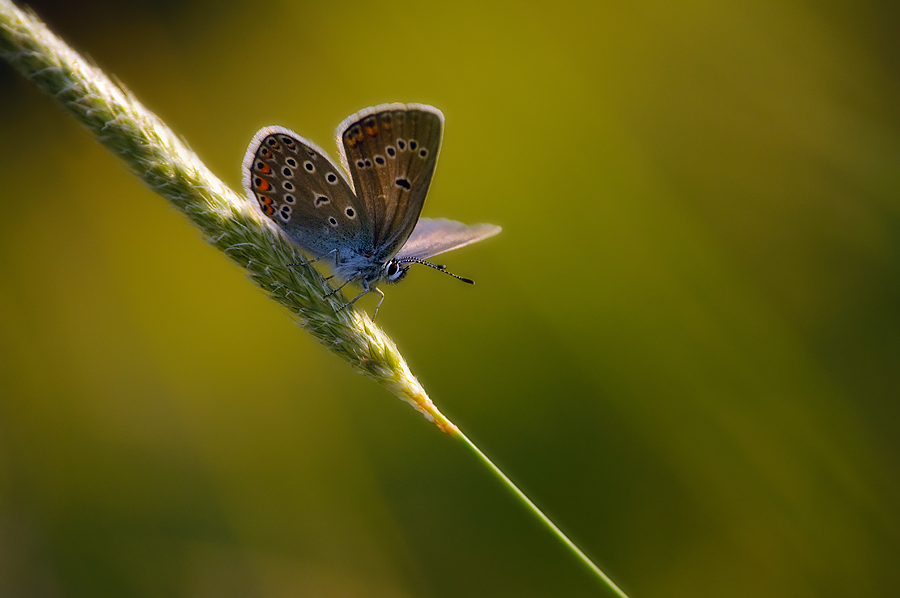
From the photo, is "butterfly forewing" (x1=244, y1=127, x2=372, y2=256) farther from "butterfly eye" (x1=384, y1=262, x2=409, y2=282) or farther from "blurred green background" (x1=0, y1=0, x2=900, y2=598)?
"blurred green background" (x1=0, y1=0, x2=900, y2=598)

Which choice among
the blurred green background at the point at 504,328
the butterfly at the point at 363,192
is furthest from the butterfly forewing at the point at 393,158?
the blurred green background at the point at 504,328

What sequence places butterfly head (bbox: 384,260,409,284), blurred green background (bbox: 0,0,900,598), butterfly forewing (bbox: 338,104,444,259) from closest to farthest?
butterfly forewing (bbox: 338,104,444,259) < butterfly head (bbox: 384,260,409,284) < blurred green background (bbox: 0,0,900,598)

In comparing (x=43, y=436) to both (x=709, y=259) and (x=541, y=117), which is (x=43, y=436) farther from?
(x=709, y=259)

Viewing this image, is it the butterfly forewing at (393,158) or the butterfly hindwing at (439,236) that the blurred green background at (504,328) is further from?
the butterfly forewing at (393,158)

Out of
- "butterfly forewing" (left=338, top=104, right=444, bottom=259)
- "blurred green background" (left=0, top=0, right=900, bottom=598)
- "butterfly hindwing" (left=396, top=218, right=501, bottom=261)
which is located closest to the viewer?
"butterfly forewing" (left=338, top=104, right=444, bottom=259)

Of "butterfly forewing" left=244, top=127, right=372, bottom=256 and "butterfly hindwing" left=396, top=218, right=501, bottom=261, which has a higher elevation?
"butterfly forewing" left=244, top=127, right=372, bottom=256

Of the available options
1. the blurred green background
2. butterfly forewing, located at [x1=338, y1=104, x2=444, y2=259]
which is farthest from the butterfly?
the blurred green background
